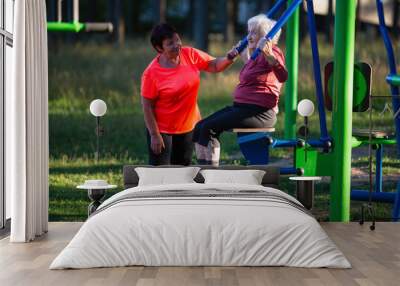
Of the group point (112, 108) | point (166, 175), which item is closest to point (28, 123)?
point (166, 175)

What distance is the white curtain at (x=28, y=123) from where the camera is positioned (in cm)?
612

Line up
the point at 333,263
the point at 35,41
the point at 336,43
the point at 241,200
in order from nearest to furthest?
1. the point at 333,263
2. the point at 241,200
3. the point at 35,41
4. the point at 336,43

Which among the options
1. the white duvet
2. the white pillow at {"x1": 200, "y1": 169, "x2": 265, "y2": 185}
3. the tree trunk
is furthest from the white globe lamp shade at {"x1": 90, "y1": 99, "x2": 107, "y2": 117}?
the tree trunk

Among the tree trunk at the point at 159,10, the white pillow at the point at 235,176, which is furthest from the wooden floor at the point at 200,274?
the tree trunk at the point at 159,10

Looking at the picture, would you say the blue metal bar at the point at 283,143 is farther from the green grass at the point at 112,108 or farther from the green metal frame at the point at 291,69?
the green grass at the point at 112,108

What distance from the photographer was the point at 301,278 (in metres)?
4.68

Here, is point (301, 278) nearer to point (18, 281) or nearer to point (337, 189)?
point (18, 281)

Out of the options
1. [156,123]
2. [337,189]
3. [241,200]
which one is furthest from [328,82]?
[241,200]

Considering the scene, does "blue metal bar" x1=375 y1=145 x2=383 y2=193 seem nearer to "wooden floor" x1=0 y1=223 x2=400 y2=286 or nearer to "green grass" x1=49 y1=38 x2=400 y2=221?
"green grass" x1=49 y1=38 x2=400 y2=221

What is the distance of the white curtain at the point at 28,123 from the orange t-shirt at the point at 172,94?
110 cm

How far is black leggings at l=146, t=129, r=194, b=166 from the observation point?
717 centimetres

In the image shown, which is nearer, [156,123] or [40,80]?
[40,80]

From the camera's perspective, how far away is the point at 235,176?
6633 mm

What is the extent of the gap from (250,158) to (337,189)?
826 mm
